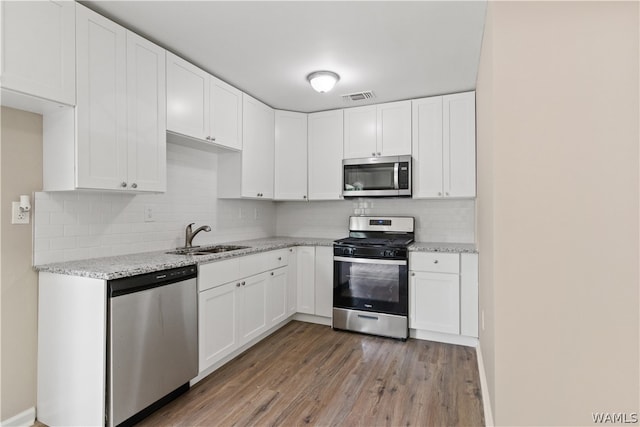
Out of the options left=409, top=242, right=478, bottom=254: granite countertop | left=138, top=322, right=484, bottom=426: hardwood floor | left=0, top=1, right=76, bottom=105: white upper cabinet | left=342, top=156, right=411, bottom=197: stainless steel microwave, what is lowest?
left=138, top=322, right=484, bottom=426: hardwood floor

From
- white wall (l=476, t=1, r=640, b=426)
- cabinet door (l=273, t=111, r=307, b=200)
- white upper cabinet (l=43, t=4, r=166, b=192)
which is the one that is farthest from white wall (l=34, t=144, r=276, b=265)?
white wall (l=476, t=1, r=640, b=426)

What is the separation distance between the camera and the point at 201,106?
2.73 metres

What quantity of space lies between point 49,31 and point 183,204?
61.1 inches

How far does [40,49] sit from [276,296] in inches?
100.0

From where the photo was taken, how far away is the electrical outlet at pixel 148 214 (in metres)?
2.64

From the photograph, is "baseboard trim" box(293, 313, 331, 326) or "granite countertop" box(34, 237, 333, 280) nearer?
"granite countertop" box(34, 237, 333, 280)

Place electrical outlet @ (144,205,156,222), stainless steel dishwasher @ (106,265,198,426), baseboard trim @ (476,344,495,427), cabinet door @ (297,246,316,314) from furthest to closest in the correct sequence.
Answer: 1. cabinet door @ (297,246,316,314)
2. electrical outlet @ (144,205,156,222)
3. baseboard trim @ (476,344,495,427)
4. stainless steel dishwasher @ (106,265,198,426)

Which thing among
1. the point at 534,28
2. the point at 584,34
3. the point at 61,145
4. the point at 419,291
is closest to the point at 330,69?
the point at 534,28

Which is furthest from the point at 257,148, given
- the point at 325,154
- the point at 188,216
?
the point at 188,216

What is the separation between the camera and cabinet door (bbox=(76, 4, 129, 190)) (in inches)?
74.6

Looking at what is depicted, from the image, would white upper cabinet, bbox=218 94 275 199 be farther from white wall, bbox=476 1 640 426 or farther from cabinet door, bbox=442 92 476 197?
white wall, bbox=476 1 640 426

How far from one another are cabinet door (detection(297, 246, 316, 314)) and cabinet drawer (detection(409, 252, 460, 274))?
1.08 m

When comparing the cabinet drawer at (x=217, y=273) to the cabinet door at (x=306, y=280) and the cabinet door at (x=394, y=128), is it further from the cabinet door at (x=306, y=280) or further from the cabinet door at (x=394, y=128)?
the cabinet door at (x=394, y=128)

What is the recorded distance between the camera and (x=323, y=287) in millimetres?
3631
